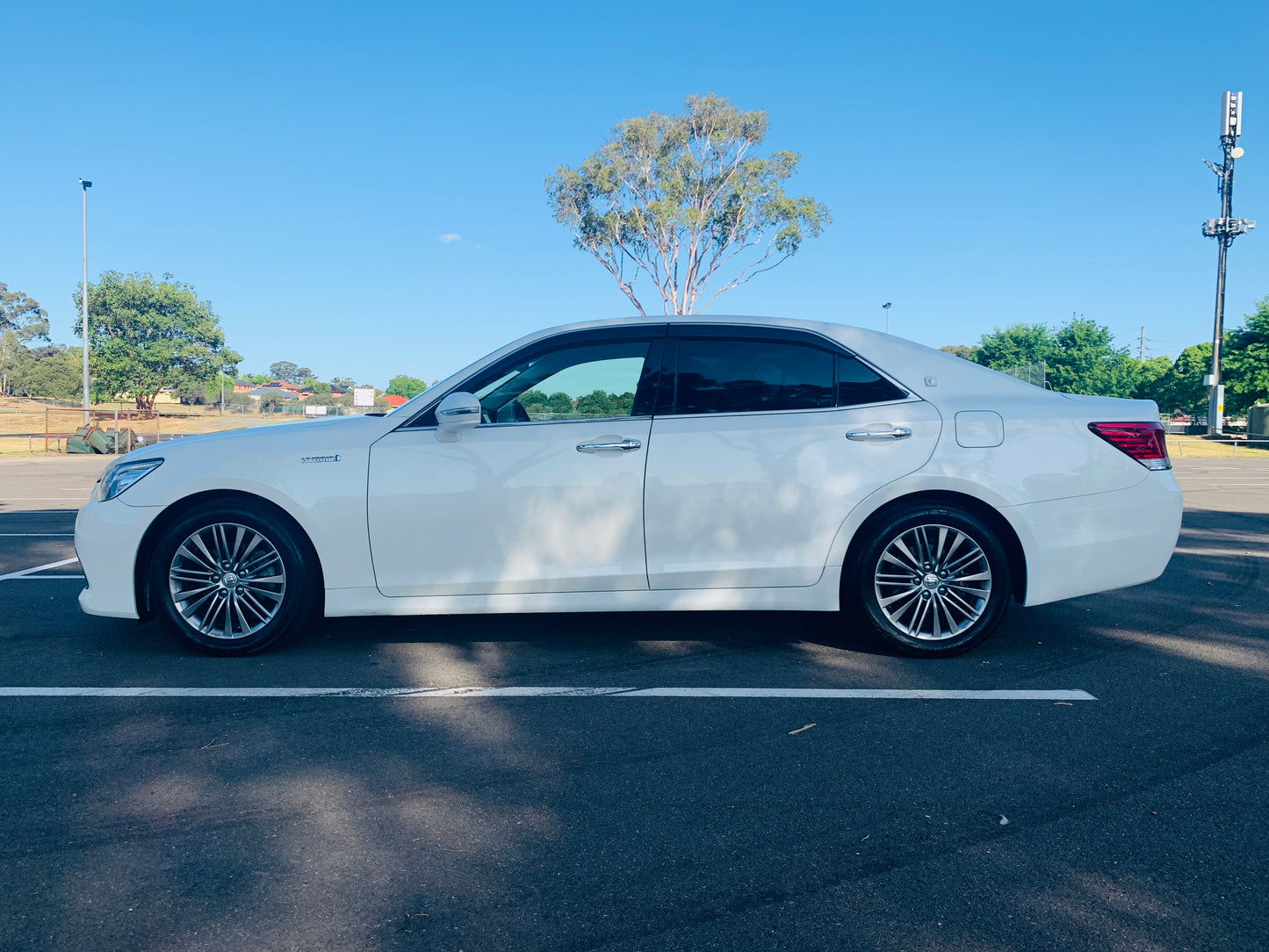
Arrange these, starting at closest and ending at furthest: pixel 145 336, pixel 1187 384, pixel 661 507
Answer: pixel 661 507
pixel 145 336
pixel 1187 384

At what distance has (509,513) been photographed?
4.63 meters

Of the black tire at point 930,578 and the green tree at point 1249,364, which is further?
the green tree at point 1249,364

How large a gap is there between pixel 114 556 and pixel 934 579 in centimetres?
410

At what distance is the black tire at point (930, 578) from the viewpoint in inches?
185

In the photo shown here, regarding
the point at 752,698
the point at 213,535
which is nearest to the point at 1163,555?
the point at 752,698

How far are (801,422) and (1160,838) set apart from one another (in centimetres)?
249

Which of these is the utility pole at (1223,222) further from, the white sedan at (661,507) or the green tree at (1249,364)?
the white sedan at (661,507)

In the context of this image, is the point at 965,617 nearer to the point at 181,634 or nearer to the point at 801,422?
the point at 801,422

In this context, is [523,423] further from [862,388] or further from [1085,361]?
[1085,361]

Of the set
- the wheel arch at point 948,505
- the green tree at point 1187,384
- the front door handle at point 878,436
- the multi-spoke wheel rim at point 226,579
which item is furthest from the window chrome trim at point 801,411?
the green tree at point 1187,384

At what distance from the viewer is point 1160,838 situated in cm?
272

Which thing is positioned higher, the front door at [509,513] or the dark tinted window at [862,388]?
the dark tinted window at [862,388]

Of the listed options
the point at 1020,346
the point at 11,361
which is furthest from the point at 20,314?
the point at 1020,346

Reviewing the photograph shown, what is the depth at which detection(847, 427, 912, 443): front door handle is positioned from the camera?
4691 millimetres
